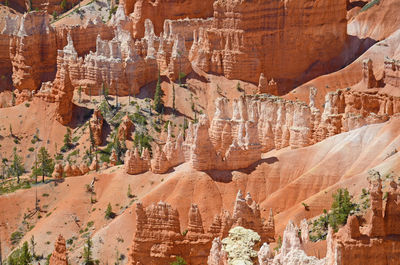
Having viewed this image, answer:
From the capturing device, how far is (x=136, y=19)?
145500mm

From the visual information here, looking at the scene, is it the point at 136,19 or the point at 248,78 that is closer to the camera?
the point at 248,78

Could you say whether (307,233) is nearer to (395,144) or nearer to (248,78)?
(395,144)

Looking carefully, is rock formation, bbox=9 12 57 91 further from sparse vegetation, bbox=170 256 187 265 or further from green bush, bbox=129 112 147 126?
sparse vegetation, bbox=170 256 187 265

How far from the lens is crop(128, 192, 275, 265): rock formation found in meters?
72.4

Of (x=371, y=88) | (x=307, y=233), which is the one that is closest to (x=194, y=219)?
(x=307, y=233)

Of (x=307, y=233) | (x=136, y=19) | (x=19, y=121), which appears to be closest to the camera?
(x=307, y=233)

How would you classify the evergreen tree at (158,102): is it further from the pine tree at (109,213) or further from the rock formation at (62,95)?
the pine tree at (109,213)

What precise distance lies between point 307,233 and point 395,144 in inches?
956

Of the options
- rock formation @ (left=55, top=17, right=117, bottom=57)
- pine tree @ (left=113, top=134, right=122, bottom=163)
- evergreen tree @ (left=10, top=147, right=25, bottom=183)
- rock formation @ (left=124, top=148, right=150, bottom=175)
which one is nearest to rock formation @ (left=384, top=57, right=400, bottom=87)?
pine tree @ (left=113, top=134, right=122, bottom=163)

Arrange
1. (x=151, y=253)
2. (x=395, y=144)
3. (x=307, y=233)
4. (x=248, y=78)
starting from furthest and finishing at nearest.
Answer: (x=248, y=78), (x=395, y=144), (x=151, y=253), (x=307, y=233)

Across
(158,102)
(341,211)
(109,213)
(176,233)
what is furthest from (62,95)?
(341,211)

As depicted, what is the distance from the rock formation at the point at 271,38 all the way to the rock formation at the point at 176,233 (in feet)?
194

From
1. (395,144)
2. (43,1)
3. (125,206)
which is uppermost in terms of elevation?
(43,1)

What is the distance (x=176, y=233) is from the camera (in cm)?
7512
